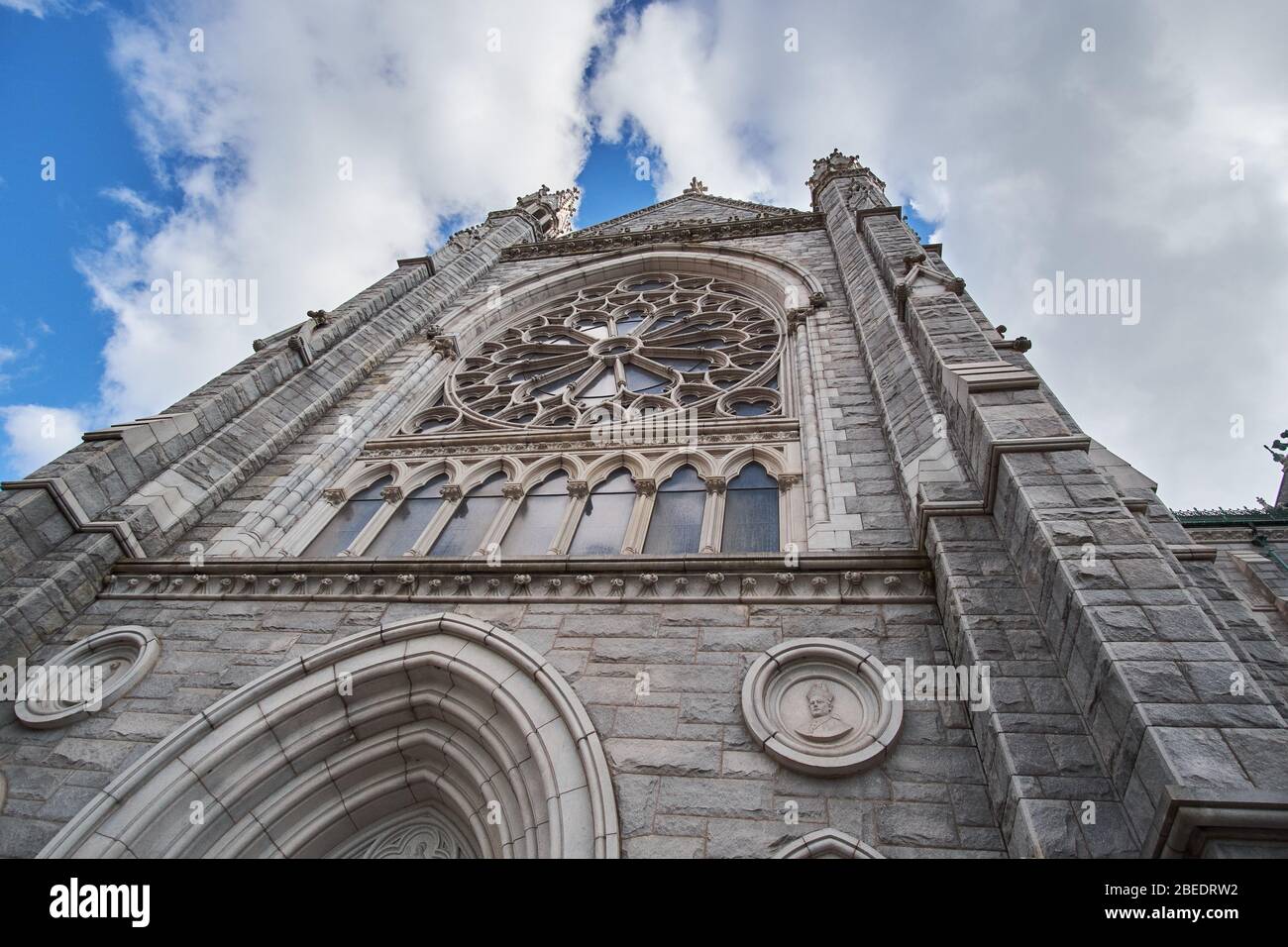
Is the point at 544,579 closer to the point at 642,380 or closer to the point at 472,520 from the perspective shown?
the point at 472,520

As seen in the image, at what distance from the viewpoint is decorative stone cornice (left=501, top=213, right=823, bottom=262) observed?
1484 centimetres

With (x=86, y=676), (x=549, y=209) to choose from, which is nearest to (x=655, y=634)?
(x=86, y=676)

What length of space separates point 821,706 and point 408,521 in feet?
17.0

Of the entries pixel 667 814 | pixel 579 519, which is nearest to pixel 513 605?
pixel 579 519

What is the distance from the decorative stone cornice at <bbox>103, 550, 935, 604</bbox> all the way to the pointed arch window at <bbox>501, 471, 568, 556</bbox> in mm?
1052

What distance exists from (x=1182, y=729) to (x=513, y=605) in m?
4.29

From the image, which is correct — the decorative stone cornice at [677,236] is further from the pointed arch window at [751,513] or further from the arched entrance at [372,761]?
the arched entrance at [372,761]

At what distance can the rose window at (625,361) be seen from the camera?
9.85m

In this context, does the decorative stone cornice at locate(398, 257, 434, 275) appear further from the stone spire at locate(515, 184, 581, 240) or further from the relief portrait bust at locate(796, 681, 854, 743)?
the relief portrait bust at locate(796, 681, 854, 743)

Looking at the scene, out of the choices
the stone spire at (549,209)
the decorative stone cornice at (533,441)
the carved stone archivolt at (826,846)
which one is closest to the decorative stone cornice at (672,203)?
the stone spire at (549,209)

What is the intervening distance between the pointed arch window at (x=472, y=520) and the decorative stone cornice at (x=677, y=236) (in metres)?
8.96

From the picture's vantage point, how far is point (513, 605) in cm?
566

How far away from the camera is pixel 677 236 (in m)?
15.2
